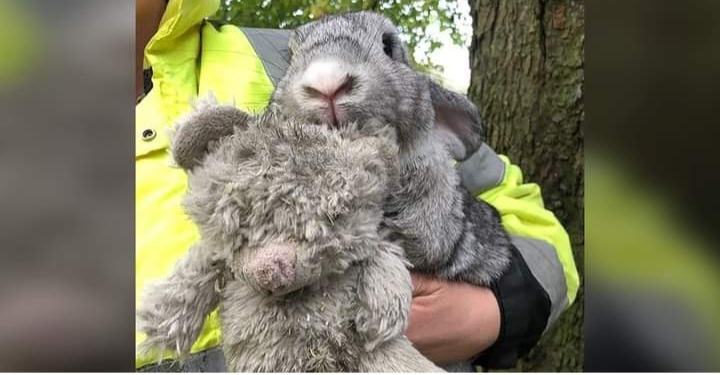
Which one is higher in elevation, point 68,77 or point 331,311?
point 68,77

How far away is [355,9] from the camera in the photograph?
43.6 inches

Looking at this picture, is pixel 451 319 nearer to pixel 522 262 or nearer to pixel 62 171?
pixel 522 262

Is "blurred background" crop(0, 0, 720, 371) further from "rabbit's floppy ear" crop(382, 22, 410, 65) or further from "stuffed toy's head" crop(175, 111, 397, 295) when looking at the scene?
"stuffed toy's head" crop(175, 111, 397, 295)

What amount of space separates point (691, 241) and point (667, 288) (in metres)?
0.08

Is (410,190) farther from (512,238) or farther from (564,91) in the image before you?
(564,91)

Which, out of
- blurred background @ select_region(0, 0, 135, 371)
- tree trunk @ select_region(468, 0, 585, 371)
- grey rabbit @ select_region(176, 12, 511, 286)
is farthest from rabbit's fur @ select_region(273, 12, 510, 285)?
blurred background @ select_region(0, 0, 135, 371)

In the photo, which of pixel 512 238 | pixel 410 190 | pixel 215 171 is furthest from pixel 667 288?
pixel 215 171

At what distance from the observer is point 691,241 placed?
1.21 meters

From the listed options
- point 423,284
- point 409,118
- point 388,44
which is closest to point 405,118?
point 409,118

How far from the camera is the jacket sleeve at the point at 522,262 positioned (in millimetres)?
1134

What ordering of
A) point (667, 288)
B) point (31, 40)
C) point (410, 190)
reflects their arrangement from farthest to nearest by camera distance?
1. point (667, 288)
2. point (31, 40)
3. point (410, 190)

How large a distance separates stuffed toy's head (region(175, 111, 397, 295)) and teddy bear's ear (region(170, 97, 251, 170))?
0.06ft

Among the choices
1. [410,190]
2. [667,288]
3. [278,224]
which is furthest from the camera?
[667,288]

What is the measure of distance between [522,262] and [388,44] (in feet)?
1.20
